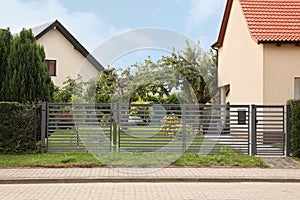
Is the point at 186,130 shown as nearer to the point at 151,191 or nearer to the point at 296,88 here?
the point at 151,191

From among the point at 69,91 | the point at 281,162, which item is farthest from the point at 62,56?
the point at 281,162

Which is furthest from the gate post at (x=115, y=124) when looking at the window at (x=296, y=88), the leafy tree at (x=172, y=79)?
the leafy tree at (x=172, y=79)

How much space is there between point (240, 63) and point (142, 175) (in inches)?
422

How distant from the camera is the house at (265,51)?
50.8 feet

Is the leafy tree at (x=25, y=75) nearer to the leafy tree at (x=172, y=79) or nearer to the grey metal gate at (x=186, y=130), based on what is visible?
the grey metal gate at (x=186, y=130)

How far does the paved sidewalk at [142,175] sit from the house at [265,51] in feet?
18.7

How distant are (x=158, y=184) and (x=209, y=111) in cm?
457

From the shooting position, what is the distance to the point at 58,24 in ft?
93.0

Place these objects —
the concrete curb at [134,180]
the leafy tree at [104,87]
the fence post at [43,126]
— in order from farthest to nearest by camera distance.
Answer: the leafy tree at [104,87] → the fence post at [43,126] → the concrete curb at [134,180]

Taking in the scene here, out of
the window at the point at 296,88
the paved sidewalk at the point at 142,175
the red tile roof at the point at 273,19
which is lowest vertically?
the paved sidewalk at the point at 142,175

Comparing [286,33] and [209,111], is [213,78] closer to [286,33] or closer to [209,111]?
[286,33]

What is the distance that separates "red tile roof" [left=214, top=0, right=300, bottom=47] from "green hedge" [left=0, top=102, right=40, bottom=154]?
8.79 metres

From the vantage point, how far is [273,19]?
16.6m

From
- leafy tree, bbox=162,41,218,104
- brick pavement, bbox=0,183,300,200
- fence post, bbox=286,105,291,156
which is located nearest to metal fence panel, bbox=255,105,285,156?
fence post, bbox=286,105,291,156
